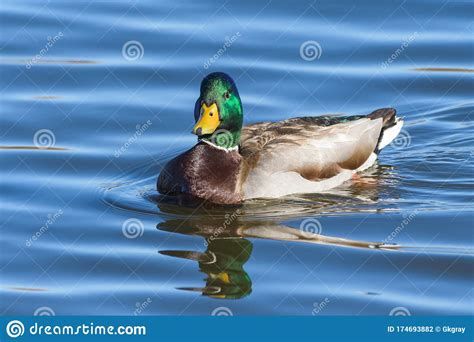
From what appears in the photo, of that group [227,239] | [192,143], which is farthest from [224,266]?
[192,143]

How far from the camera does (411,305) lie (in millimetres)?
10234

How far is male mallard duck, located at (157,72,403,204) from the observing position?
12602mm

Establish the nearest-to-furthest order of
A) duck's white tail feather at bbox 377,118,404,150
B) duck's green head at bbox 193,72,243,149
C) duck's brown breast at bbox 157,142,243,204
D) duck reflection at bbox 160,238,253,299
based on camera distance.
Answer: duck reflection at bbox 160,238,253,299
duck's green head at bbox 193,72,243,149
duck's brown breast at bbox 157,142,243,204
duck's white tail feather at bbox 377,118,404,150

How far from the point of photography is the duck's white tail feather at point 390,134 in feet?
46.1

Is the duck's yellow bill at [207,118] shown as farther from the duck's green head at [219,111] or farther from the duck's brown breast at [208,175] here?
the duck's brown breast at [208,175]

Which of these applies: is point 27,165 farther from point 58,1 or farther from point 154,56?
point 58,1

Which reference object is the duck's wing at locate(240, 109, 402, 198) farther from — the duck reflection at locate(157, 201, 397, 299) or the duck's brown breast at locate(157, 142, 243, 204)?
the duck reflection at locate(157, 201, 397, 299)

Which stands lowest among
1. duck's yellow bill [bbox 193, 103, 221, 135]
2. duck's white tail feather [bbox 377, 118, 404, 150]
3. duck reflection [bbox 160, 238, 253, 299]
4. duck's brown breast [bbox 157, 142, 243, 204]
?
duck reflection [bbox 160, 238, 253, 299]

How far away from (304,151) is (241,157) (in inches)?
26.0

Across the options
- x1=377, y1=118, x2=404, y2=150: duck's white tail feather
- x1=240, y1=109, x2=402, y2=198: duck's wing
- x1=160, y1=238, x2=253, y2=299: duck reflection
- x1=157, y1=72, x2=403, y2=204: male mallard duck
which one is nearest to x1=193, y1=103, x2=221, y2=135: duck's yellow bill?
x1=157, y1=72, x2=403, y2=204: male mallard duck

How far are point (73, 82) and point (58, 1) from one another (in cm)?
252

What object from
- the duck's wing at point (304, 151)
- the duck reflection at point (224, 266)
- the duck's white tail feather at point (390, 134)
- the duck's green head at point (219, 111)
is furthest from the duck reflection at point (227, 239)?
the duck's white tail feather at point (390, 134)

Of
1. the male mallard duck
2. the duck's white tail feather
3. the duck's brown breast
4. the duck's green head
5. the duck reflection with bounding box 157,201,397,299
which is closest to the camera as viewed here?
the duck reflection with bounding box 157,201,397,299

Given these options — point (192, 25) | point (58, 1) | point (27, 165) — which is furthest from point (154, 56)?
point (27, 165)
